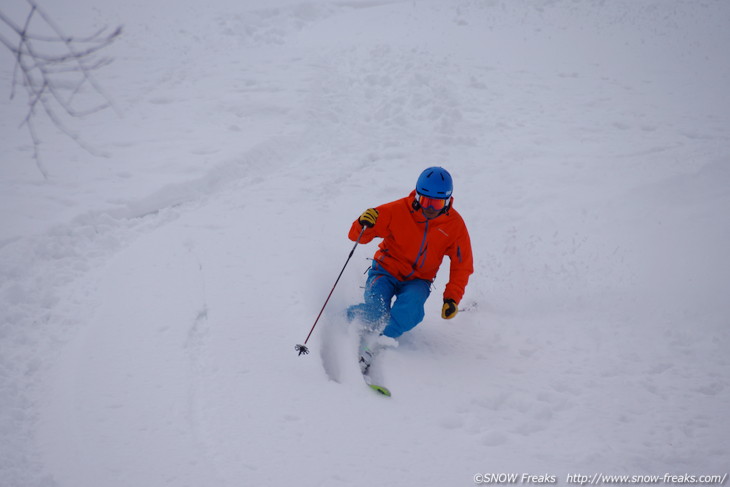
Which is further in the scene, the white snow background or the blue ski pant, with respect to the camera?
the blue ski pant

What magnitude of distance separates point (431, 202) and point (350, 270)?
1891 mm

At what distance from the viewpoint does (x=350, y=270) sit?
6.33 m

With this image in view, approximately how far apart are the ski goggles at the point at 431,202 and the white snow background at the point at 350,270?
1500mm

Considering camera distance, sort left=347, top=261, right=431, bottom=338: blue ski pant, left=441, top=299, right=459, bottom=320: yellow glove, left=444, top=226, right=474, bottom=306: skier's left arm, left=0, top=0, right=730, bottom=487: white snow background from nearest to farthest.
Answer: left=0, top=0, right=730, bottom=487: white snow background → left=441, top=299, right=459, bottom=320: yellow glove → left=347, top=261, right=431, bottom=338: blue ski pant → left=444, top=226, right=474, bottom=306: skier's left arm

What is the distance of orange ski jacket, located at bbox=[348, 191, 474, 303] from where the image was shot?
4.98 meters

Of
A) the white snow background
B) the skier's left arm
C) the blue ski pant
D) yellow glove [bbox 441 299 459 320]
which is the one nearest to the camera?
the white snow background

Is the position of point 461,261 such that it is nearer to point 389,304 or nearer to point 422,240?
point 422,240

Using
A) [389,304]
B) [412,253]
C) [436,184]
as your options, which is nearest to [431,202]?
[436,184]

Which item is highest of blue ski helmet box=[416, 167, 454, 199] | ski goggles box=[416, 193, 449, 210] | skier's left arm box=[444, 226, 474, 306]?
blue ski helmet box=[416, 167, 454, 199]

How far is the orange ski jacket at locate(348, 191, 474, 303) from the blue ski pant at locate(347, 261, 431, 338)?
159 millimetres

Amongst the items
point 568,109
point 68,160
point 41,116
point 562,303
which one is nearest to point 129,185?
point 68,160

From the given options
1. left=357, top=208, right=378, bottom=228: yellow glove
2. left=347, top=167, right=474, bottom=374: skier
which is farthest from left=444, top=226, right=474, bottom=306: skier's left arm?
left=357, top=208, right=378, bottom=228: yellow glove

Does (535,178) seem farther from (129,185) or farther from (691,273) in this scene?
(129,185)

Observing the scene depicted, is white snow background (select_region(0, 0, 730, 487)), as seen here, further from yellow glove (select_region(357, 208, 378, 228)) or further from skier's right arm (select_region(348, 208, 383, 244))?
yellow glove (select_region(357, 208, 378, 228))
